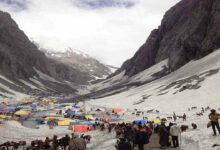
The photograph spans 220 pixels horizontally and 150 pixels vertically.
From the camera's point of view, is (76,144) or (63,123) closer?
(76,144)

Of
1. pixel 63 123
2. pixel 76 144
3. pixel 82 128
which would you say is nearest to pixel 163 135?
Answer: pixel 76 144

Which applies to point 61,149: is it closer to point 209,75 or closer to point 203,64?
point 209,75

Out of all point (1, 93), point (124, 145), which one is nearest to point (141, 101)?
point (1, 93)

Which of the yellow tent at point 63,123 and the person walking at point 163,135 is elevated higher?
the yellow tent at point 63,123

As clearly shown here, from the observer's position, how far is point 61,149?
38188mm

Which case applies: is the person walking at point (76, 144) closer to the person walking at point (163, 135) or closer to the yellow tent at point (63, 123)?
the person walking at point (163, 135)

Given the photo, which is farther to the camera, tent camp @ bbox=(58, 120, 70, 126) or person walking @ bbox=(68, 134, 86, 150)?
tent camp @ bbox=(58, 120, 70, 126)

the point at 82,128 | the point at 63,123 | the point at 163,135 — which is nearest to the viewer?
the point at 163,135

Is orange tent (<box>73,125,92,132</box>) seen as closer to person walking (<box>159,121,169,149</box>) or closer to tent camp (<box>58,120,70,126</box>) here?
tent camp (<box>58,120,70,126</box>)

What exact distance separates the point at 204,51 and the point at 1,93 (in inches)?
3531

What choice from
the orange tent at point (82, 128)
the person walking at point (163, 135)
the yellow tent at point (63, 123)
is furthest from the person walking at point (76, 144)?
the yellow tent at point (63, 123)

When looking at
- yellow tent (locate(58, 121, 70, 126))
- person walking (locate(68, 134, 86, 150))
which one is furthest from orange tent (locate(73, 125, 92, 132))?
person walking (locate(68, 134, 86, 150))

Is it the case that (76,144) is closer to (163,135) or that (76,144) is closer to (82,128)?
(163,135)

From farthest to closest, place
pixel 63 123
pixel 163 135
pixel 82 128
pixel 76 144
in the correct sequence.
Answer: pixel 63 123
pixel 82 128
pixel 163 135
pixel 76 144
